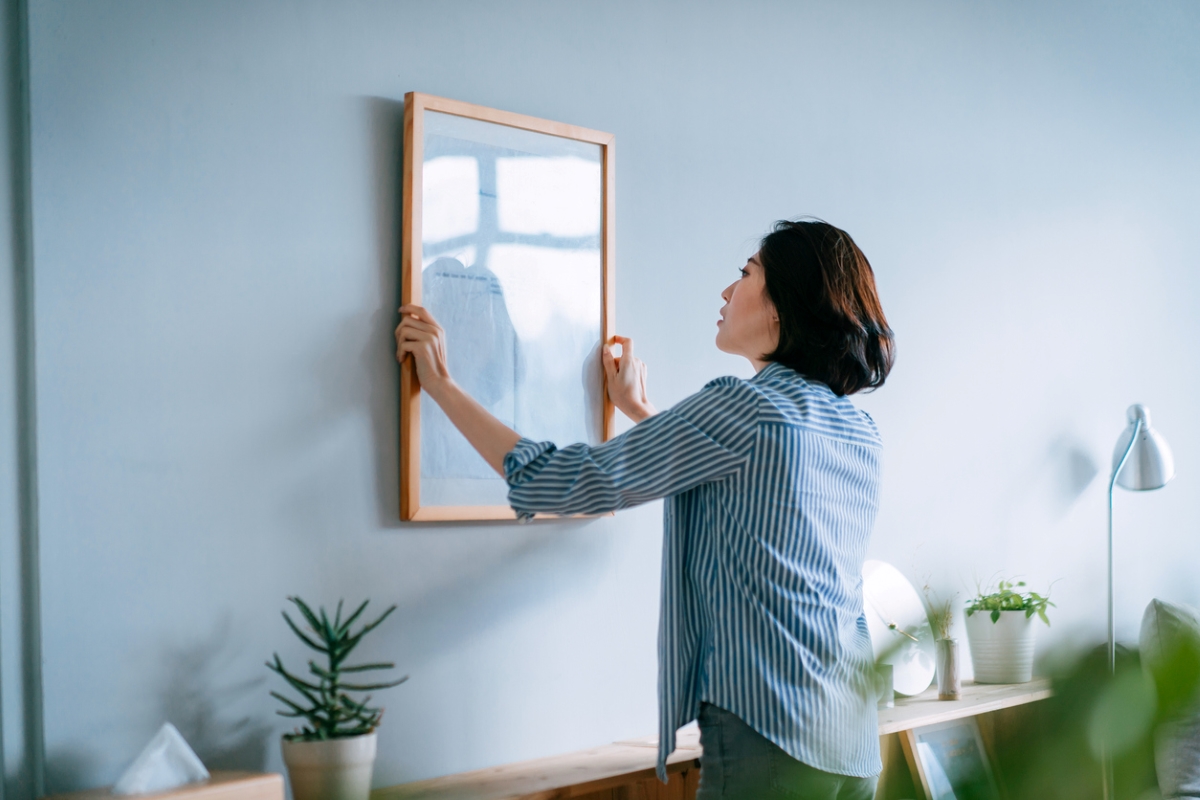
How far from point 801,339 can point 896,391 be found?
0.89m

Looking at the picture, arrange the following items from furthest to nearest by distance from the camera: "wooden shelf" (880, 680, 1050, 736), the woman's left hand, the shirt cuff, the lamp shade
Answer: the lamp shade < "wooden shelf" (880, 680, 1050, 736) < the woman's left hand < the shirt cuff

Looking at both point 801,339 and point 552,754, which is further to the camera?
point 552,754

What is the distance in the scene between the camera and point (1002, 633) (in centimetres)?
223

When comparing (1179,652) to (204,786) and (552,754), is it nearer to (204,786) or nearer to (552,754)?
(204,786)

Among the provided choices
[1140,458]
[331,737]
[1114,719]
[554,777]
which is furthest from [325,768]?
[1140,458]

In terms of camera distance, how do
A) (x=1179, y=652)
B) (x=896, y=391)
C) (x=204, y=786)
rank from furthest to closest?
(x=896, y=391), (x=204, y=786), (x=1179, y=652)

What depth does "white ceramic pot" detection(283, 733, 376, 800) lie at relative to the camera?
1269 millimetres

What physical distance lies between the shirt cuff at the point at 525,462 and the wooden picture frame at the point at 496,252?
236 mm

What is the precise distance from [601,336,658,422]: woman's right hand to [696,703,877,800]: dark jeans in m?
0.59

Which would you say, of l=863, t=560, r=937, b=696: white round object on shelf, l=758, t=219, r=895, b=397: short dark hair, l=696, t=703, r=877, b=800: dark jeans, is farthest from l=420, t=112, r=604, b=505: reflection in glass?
l=863, t=560, r=937, b=696: white round object on shelf

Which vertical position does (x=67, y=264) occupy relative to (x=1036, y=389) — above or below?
above

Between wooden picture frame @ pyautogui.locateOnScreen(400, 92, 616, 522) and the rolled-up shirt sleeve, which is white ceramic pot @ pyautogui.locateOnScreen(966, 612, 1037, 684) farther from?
the rolled-up shirt sleeve

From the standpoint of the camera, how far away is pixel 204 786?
1.20m

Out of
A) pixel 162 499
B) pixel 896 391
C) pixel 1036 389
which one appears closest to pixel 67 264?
pixel 162 499
